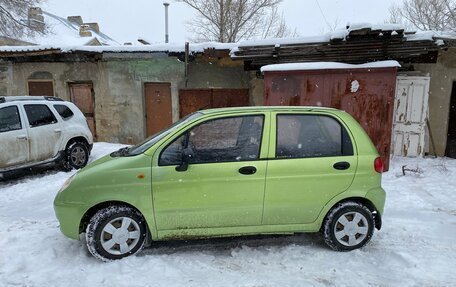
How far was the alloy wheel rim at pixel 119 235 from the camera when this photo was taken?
148 inches

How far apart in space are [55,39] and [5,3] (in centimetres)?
1391

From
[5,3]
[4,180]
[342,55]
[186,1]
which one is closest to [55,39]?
[186,1]

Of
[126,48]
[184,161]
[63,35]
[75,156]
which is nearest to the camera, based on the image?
[184,161]

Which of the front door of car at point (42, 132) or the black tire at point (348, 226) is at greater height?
the front door of car at point (42, 132)

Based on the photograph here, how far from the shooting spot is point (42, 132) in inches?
294

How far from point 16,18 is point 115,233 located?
17.4 meters

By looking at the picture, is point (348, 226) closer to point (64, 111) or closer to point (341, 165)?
point (341, 165)

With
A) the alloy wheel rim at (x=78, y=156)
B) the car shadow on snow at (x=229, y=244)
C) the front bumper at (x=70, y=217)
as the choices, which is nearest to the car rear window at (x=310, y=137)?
the car shadow on snow at (x=229, y=244)

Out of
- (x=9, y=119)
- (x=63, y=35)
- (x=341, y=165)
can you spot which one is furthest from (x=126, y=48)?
(x=63, y=35)

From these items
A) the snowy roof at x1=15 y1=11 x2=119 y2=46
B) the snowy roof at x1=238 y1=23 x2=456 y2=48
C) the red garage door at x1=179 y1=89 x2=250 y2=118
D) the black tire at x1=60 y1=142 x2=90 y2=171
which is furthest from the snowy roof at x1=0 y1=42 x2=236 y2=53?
the snowy roof at x1=15 y1=11 x2=119 y2=46

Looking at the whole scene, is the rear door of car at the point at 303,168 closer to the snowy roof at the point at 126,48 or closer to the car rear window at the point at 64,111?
the car rear window at the point at 64,111

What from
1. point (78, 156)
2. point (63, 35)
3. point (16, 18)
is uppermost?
point (63, 35)

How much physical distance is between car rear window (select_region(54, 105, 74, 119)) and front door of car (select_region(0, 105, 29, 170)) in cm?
94

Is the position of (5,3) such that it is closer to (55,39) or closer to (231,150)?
(55,39)
